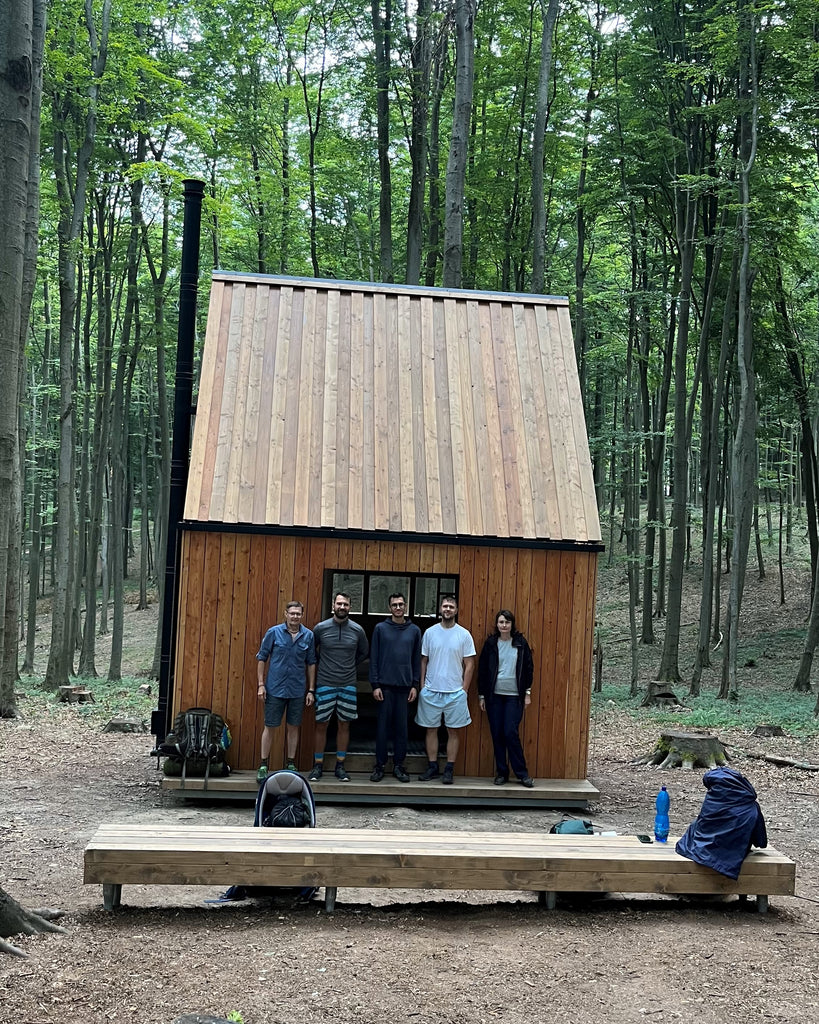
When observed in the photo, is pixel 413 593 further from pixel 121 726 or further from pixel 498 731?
pixel 121 726

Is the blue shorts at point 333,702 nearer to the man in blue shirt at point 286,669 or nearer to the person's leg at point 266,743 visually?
the man in blue shirt at point 286,669

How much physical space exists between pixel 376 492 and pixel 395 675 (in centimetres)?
186

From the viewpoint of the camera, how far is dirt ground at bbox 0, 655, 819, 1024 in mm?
4430

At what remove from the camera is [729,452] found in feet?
84.9

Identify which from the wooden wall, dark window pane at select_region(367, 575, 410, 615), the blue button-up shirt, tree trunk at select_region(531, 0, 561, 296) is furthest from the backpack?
tree trunk at select_region(531, 0, 561, 296)

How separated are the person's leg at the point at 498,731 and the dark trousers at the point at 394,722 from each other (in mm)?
831

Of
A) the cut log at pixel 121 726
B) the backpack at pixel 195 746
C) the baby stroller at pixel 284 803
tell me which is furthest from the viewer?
the cut log at pixel 121 726

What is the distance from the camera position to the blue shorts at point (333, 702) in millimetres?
9219

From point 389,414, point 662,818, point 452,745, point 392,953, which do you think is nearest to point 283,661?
point 452,745

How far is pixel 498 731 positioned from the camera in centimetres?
947

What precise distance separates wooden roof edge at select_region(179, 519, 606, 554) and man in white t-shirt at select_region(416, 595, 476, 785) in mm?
623

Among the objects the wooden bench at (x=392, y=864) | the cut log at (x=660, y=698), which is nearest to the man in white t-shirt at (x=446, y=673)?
the wooden bench at (x=392, y=864)

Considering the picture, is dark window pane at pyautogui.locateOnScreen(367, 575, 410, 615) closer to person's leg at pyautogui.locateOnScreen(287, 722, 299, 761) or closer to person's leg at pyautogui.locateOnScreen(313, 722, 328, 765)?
person's leg at pyautogui.locateOnScreen(313, 722, 328, 765)

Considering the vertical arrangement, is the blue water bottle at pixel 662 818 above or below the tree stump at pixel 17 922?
above
